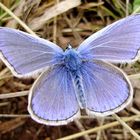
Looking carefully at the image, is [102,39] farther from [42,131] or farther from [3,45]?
[42,131]

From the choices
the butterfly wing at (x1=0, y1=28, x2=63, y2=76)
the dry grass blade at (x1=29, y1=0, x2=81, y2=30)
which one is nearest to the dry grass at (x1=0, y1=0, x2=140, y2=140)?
the dry grass blade at (x1=29, y1=0, x2=81, y2=30)

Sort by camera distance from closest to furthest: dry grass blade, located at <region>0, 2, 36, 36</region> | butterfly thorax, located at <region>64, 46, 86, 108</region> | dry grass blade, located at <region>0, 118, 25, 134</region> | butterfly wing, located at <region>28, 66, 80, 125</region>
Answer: butterfly wing, located at <region>28, 66, 80, 125</region>, butterfly thorax, located at <region>64, 46, 86, 108</region>, dry grass blade, located at <region>0, 2, 36, 36</region>, dry grass blade, located at <region>0, 118, 25, 134</region>

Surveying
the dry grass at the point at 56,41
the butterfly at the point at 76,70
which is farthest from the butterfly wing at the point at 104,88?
the dry grass at the point at 56,41

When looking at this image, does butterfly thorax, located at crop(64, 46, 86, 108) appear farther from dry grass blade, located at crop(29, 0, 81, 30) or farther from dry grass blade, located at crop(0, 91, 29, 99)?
dry grass blade, located at crop(29, 0, 81, 30)

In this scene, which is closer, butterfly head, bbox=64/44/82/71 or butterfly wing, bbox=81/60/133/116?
butterfly wing, bbox=81/60/133/116

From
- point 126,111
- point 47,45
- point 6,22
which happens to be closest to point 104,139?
point 126,111

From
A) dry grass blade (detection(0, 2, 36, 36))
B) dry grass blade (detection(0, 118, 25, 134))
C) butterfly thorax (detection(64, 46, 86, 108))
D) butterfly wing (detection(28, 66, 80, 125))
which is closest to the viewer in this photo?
butterfly wing (detection(28, 66, 80, 125))

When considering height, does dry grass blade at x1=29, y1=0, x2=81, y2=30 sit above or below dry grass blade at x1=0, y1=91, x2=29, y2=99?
above
